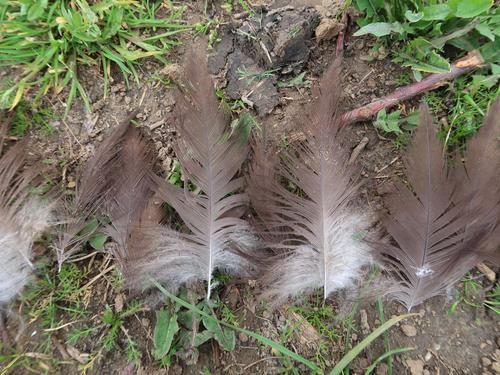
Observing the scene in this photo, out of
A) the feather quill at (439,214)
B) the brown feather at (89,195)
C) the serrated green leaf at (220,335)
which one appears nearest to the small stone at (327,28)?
the feather quill at (439,214)

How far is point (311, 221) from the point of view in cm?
208

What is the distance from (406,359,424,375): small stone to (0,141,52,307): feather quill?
180 centimetres

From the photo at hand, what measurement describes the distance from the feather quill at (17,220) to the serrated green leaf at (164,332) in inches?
26.7

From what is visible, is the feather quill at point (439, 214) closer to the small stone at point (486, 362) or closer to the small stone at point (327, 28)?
the small stone at point (486, 362)

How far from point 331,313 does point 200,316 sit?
604 mm

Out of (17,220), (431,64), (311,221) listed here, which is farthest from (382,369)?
(17,220)

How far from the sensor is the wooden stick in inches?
86.1

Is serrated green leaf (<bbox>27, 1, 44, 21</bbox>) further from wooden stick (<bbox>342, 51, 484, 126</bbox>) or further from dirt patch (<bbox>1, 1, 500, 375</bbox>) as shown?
wooden stick (<bbox>342, 51, 484, 126</bbox>)

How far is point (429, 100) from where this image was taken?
7.40ft

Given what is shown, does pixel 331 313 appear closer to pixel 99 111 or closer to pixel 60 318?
pixel 60 318

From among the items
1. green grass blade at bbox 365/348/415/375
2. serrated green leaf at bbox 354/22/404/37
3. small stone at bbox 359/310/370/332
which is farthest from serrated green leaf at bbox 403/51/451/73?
green grass blade at bbox 365/348/415/375

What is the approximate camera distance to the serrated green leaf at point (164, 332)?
2043 mm

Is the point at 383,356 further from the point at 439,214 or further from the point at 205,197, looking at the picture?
the point at 205,197

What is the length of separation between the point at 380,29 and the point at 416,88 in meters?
0.33
